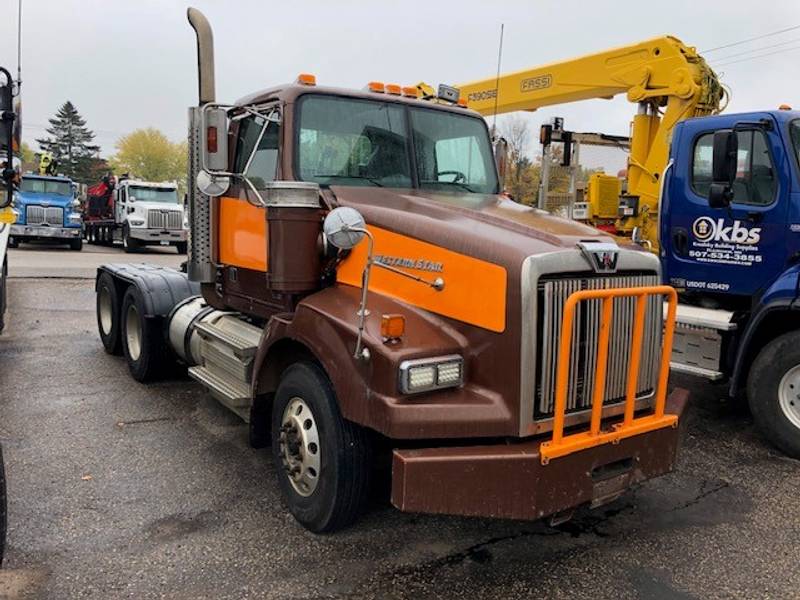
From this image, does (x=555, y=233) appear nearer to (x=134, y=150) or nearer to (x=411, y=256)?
Answer: (x=411, y=256)

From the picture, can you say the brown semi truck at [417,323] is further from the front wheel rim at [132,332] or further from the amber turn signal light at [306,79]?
the front wheel rim at [132,332]

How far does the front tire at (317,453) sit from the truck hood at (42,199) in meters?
21.9

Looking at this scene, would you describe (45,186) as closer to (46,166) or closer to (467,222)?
(46,166)

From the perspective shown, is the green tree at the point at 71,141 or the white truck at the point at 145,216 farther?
the green tree at the point at 71,141

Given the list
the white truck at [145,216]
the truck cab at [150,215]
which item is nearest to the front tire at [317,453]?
the white truck at [145,216]

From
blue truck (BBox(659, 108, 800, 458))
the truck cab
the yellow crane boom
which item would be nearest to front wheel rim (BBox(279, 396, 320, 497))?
blue truck (BBox(659, 108, 800, 458))

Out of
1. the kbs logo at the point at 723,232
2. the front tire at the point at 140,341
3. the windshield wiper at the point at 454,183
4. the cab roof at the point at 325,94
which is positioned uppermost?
the cab roof at the point at 325,94

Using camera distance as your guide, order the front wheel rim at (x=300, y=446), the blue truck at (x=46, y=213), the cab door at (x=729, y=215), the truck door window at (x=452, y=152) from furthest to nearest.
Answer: the blue truck at (x=46, y=213), the cab door at (x=729, y=215), the truck door window at (x=452, y=152), the front wheel rim at (x=300, y=446)

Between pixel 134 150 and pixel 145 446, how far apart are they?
81.7 m

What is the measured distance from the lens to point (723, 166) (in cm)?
538

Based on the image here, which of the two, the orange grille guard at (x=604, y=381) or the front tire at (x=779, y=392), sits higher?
the orange grille guard at (x=604, y=381)

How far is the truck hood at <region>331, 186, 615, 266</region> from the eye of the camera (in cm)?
317

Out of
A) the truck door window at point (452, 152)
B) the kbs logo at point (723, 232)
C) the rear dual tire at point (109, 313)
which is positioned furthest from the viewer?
the rear dual tire at point (109, 313)

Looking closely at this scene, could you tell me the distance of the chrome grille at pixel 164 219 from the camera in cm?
2338
